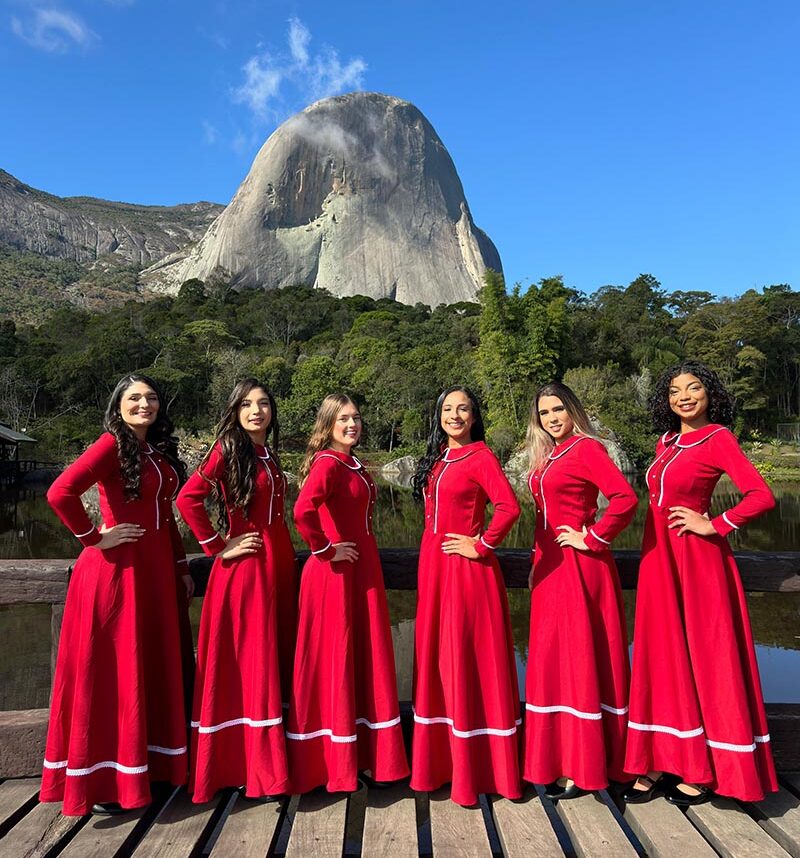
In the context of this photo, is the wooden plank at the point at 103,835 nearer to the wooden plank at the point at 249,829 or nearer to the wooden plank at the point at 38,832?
the wooden plank at the point at 38,832

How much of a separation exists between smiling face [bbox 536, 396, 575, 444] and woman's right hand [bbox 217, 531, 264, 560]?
1129 mm

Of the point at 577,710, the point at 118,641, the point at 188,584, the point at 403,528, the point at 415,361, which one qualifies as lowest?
the point at 403,528

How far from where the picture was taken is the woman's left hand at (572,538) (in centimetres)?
209

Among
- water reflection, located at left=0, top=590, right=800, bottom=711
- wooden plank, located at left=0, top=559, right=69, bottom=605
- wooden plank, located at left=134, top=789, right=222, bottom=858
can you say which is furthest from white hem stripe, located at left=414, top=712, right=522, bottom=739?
water reflection, located at left=0, top=590, right=800, bottom=711

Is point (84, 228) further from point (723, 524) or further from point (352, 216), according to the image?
point (723, 524)

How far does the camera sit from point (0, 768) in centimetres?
218

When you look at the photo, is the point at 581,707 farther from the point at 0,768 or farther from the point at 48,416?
the point at 48,416

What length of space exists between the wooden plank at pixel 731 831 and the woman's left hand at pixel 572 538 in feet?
2.86

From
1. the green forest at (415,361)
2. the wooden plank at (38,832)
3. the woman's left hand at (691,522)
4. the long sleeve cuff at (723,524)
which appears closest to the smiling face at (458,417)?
the woman's left hand at (691,522)

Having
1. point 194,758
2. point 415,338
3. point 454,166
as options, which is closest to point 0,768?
Answer: point 194,758

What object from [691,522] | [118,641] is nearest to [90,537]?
[118,641]

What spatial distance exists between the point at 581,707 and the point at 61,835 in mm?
1642

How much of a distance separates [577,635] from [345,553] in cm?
82

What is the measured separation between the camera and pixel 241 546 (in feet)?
6.97
